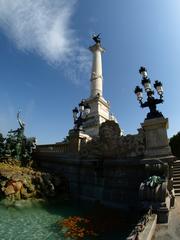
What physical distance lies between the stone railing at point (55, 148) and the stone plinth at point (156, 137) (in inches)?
251

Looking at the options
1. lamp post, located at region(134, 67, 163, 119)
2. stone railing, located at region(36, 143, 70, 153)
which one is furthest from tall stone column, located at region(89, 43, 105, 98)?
lamp post, located at region(134, 67, 163, 119)

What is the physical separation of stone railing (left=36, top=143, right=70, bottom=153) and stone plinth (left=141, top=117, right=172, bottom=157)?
639cm

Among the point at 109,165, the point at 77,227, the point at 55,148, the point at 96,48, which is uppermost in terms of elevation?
the point at 96,48

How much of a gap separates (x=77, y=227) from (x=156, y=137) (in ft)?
18.1

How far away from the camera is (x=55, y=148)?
1702 centimetres

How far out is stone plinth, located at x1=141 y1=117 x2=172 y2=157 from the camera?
10789mm

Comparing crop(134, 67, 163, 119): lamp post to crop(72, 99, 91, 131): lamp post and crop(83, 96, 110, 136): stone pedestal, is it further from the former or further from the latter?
crop(83, 96, 110, 136): stone pedestal

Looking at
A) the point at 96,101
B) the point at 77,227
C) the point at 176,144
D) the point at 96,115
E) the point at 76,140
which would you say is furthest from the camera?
the point at 176,144

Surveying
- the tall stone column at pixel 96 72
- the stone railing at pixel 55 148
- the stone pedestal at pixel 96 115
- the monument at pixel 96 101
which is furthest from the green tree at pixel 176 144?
the stone railing at pixel 55 148

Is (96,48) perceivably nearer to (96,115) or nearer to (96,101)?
(96,101)

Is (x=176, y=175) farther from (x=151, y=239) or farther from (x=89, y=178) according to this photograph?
(x=151, y=239)

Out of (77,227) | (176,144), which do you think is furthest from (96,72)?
(77,227)

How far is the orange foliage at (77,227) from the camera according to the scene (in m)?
8.57

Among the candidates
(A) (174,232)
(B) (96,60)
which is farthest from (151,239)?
(B) (96,60)
